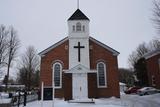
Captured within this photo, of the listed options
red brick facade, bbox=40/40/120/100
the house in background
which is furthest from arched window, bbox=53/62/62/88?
the house in background

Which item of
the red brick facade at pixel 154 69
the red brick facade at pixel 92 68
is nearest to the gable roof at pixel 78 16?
the red brick facade at pixel 92 68

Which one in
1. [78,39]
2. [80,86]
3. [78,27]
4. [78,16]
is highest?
[78,16]

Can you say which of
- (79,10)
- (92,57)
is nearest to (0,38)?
(79,10)

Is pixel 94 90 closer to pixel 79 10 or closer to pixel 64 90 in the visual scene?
pixel 64 90

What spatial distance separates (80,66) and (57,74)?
335 centimetres

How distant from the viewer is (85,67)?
28.9 m

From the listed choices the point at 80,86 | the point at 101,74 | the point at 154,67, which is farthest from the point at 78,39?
the point at 154,67

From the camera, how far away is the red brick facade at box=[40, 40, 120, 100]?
2905cm

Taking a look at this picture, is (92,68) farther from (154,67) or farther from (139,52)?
(139,52)

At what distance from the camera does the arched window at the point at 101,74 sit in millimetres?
29850

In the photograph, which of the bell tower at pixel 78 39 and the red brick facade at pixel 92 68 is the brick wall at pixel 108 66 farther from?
the bell tower at pixel 78 39

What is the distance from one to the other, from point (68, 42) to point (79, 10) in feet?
17.5

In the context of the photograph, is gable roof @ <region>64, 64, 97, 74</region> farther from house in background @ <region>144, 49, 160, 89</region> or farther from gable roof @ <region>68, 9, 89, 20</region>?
house in background @ <region>144, 49, 160, 89</region>

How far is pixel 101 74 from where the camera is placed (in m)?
30.2
